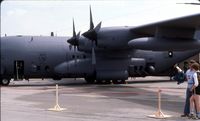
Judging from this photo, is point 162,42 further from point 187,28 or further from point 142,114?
point 142,114

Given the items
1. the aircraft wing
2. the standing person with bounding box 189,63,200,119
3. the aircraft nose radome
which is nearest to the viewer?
the standing person with bounding box 189,63,200,119

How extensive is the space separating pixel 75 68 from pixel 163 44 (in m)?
7.68

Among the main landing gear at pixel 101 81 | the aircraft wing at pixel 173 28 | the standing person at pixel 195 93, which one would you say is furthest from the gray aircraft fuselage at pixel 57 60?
the standing person at pixel 195 93

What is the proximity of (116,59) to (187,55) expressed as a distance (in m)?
6.93

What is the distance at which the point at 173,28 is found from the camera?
971 inches

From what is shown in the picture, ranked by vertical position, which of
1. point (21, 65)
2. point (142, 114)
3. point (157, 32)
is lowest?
point (142, 114)

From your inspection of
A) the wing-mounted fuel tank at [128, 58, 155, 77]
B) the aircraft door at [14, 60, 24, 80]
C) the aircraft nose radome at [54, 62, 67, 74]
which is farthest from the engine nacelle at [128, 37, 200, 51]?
the aircraft door at [14, 60, 24, 80]

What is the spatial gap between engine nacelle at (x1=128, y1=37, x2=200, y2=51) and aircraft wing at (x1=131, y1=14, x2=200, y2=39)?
0.40 metres

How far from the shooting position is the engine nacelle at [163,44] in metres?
24.0

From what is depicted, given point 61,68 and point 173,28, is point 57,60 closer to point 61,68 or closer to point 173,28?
point 61,68

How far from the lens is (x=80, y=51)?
96.6 ft

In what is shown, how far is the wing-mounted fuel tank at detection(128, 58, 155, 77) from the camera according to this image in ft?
97.6

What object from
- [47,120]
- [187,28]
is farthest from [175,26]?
[47,120]

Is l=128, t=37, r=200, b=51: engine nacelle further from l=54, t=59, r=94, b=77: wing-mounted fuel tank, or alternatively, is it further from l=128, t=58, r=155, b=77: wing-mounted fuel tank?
l=54, t=59, r=94, b=77: wing-mounted fuel tank
